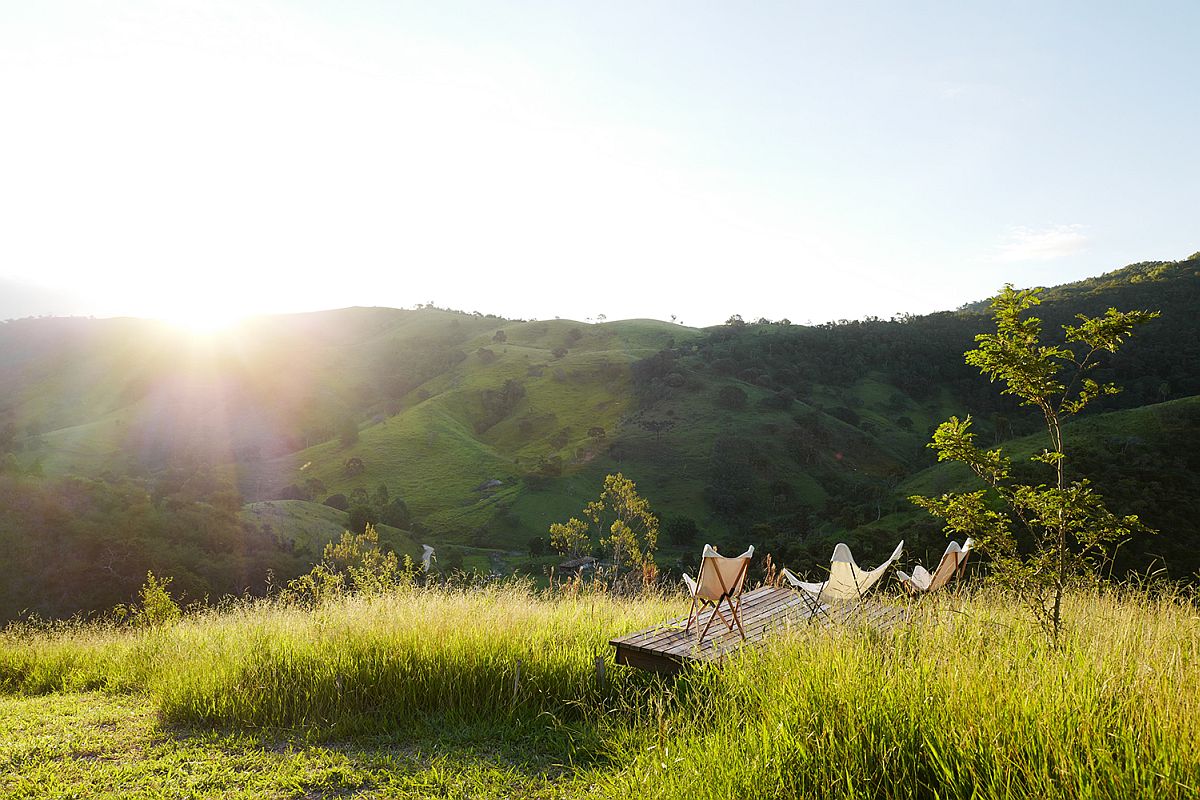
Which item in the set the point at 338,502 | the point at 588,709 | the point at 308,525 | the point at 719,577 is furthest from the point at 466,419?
the point at 719,577

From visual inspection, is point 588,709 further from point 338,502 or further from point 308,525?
point 338,502

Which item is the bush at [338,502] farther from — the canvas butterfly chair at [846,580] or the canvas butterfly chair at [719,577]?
the canvas butterfly chair at [846,580]

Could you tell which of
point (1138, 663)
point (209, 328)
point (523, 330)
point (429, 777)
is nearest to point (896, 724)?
point (1138, 663)

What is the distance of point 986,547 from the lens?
231 inches

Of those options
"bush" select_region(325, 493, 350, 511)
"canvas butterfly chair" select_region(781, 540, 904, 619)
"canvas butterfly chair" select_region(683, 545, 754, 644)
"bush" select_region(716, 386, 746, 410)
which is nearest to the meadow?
"canvas butterfly chair" select_region(781, 540, 904, 619)

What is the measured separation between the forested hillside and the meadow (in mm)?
25489

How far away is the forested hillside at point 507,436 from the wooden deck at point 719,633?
90.4 feet

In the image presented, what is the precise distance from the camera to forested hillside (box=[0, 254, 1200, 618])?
37.2 meters

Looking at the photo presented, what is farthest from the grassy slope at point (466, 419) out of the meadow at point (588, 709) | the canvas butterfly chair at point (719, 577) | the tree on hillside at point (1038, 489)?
the meadow at point (588, 709)

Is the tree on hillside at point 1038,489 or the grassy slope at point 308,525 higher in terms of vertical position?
the tree on hillside at point 1038,489

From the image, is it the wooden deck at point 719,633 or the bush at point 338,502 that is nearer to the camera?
the wooden deck at point 719,633

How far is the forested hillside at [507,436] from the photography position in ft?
122

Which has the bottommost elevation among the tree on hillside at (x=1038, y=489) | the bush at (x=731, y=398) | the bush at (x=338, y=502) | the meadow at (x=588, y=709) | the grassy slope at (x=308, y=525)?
the bush at (x=338, y=502)

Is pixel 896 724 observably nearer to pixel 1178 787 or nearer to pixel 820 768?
pixel 820 768
